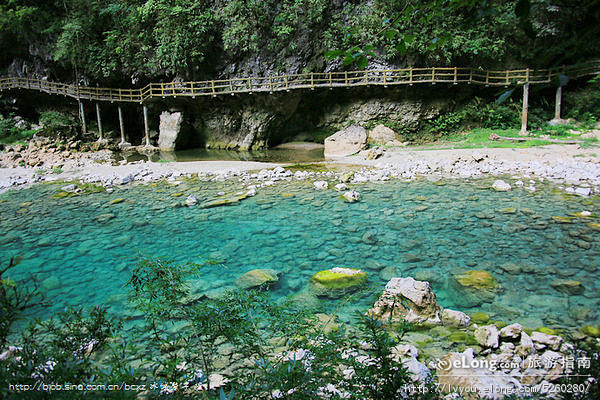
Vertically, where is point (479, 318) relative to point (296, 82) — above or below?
below

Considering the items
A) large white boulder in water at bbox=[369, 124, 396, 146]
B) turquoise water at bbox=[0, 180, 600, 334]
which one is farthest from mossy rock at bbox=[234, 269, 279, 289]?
large white boulder in water at bbox=[369, 124, 396, 146]

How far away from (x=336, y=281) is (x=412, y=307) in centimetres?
115

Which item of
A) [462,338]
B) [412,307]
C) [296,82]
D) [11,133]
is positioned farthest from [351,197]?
[11,133]

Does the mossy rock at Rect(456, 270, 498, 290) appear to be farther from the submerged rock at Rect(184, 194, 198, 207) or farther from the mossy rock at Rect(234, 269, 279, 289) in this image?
the submerged rock at Rect(184, 194, 198, 207)

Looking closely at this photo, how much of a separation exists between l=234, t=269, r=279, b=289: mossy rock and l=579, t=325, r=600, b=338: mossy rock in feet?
11.4

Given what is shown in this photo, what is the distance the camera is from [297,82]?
1884 centimetres

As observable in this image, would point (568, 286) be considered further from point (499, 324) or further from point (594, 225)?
point (594, 225)

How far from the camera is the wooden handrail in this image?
1691cm

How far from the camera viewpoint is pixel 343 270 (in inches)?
191

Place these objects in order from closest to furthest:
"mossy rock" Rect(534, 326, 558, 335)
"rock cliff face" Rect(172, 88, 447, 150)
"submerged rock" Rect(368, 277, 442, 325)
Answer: "mossy rock" Rect(534, 326, 558, 335)
"submerged rock" Rect(368, 277, 442, 325)
"rock cliff face" Rect(172, 88, 447, 150)

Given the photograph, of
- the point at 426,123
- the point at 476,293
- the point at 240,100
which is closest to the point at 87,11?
the point at 240,100

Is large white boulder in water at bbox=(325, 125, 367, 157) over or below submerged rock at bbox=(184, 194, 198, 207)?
over

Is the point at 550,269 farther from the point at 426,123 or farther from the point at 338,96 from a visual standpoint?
the point at 338,96

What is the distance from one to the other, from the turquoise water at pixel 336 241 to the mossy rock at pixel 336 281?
217 millimetres
